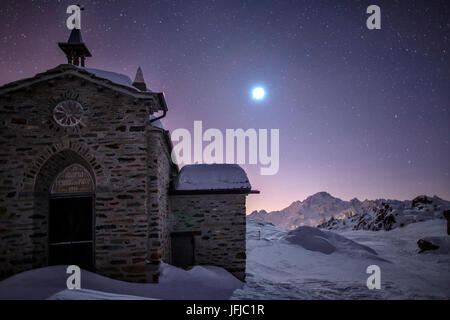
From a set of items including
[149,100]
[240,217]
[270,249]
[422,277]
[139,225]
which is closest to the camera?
[139,225]

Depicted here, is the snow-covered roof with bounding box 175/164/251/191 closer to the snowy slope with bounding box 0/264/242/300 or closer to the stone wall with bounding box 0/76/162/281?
the stone wall with bounding box 0/76/162/281

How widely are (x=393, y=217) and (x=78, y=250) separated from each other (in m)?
39.2

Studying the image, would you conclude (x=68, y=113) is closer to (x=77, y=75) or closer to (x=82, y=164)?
(x=77, y=75)

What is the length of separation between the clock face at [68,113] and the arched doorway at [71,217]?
137 cm

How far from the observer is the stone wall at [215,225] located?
35.8 ft

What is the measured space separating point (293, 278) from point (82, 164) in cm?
1044

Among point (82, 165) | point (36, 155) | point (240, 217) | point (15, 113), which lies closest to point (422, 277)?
point (240, 217)

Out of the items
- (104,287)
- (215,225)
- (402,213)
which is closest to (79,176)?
(104,287)

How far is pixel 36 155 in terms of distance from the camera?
26.8 feet

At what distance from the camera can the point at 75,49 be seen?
15.3m

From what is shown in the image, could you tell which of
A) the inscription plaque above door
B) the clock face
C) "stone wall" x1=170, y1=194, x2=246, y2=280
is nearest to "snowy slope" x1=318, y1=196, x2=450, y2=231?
"stone wall" x1=170, y1=194, x2=246, y2=280

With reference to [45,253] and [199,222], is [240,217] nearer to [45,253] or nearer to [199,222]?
[199,222]

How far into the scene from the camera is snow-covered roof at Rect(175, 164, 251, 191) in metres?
11.4

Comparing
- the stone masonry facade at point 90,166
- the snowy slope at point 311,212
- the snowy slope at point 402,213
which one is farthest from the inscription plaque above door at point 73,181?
the snowy slope at point 311,212
